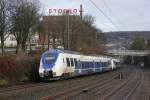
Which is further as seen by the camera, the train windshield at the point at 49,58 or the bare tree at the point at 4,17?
the bare tree at the point at 4,17

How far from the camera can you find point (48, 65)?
138 feet

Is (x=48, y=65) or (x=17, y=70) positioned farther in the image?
(x=48, y=65)

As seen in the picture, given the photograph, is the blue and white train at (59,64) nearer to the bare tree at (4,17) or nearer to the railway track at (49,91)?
the railway track at (49,91)

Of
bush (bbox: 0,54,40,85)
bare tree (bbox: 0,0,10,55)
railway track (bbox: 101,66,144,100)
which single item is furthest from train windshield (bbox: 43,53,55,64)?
bare tree (bbox: 0,0,10,55)

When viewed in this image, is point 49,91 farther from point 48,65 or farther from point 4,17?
point 4,17

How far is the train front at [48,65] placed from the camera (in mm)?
41500

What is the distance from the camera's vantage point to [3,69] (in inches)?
1560

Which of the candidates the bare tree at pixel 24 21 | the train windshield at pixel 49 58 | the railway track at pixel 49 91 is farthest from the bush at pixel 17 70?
the bare tree at pixel 24 21

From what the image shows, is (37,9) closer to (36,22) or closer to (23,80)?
(36,22)

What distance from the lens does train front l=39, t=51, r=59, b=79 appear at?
41.5 meters

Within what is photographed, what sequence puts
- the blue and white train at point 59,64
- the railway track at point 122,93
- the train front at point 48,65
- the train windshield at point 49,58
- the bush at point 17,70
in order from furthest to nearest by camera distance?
the train windshield at point 49,58, the blue and white train at point 59,64, the train front at point 48,65, the bush at point 17,70, the railway track at point 122,93

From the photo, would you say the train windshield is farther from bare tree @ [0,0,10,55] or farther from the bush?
bare tree @ [0,0,10,55]

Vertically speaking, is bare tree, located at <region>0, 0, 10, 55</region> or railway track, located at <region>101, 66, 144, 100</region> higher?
bare tree, located at <region>0, 0, 10, 55</region>

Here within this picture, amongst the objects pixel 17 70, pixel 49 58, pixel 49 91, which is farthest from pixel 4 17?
pixel 49 91
